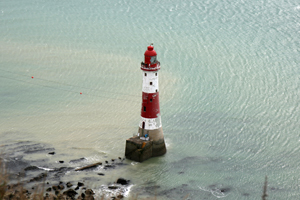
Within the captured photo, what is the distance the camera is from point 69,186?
2088cm

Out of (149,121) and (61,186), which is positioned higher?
(149,121)

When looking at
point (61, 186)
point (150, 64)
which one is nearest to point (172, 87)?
point (150, 64)

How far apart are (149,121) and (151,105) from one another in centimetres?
80

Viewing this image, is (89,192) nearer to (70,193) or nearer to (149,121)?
(70,193)

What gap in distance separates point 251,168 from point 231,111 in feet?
18.8

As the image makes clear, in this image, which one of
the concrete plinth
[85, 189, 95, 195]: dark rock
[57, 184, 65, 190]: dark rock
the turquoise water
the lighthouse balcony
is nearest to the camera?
[85, 189, 95, 195]: dark rock

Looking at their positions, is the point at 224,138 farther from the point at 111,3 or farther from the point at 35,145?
the point at 111,3

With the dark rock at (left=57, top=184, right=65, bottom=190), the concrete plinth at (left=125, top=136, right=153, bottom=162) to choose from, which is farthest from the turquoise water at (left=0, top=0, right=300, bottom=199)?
the dark rock at (left=57, top=184, right=65, bottom=190)

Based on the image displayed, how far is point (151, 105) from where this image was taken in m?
23.3

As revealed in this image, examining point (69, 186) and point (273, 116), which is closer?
point (69, 186)

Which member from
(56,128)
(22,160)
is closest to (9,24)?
(56,128)

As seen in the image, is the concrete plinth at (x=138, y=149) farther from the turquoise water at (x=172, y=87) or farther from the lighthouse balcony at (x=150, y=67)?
the lighthouse balcony at (x=150, y=67)

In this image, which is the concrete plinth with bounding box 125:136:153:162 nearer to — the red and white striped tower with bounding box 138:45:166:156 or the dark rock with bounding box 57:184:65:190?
the red and white striped tower with bounding box 138:45:166:156

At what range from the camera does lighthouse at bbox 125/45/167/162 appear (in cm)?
2292
